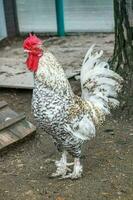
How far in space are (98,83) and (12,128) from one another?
4.59ft

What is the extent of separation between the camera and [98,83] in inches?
191

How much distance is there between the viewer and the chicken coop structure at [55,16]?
456 inches

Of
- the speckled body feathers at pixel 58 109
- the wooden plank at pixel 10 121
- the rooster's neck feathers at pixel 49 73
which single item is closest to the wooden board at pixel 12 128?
the wooden plank at pixel 10 121

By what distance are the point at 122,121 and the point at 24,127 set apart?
1.35m

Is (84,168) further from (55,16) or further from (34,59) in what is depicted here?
(55,16)

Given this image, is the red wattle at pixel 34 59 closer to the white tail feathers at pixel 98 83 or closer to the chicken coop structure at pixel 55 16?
the white tail feathers at pixel 98 83

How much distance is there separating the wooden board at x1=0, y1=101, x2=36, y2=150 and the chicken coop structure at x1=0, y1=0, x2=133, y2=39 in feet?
19.9

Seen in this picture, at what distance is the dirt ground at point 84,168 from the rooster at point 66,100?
180mm

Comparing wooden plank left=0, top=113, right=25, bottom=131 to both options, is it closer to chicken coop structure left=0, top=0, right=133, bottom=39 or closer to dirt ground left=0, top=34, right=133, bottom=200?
dirt ground left=0, top=34, right=133, bottom=200

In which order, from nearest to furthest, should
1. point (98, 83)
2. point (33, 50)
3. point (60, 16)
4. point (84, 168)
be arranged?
point (33, 50) → point (98, 83) → point (84, 168) → point (60, 16)

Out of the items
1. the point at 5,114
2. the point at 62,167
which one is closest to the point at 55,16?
the point at 5,114

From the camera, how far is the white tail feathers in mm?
4836

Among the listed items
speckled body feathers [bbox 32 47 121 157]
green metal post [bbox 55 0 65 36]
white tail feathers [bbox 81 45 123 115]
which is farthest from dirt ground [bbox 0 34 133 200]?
green metal post [bbox 55 0 65 36]

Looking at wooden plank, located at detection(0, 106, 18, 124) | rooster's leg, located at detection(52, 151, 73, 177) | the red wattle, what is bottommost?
rooster's leg, located at detection(52, 151, 73, 177)
